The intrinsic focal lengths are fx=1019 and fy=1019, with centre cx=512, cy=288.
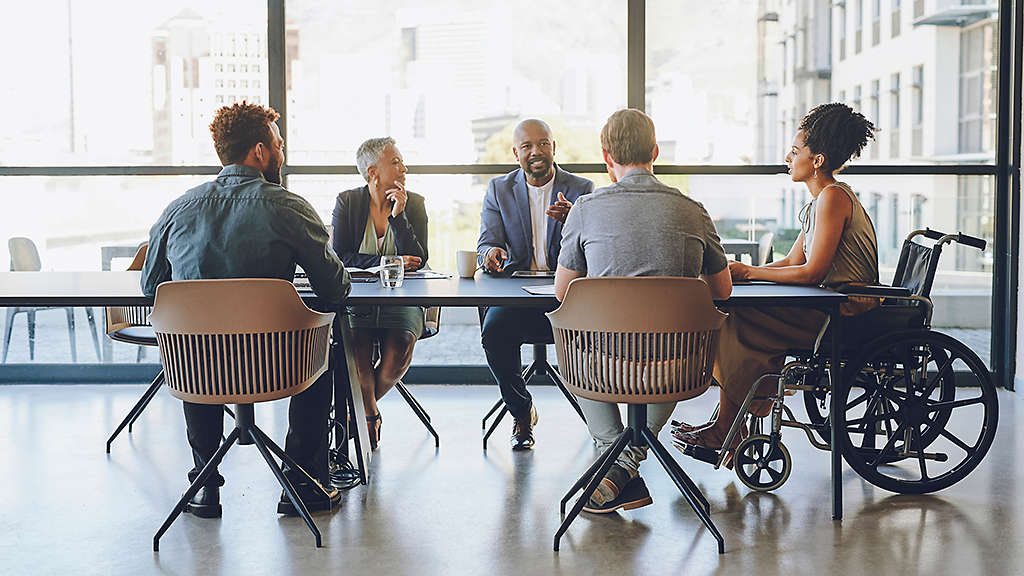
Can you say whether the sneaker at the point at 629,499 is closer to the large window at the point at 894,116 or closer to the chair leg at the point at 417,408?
the chair leg at the point at 417,408

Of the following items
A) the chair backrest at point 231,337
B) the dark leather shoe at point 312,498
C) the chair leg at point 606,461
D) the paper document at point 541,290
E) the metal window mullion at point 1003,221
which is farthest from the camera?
the metal window mullion at point 1003,221

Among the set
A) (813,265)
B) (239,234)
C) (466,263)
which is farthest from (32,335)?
(813,265)

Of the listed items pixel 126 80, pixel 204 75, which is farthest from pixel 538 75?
pixel 126 80

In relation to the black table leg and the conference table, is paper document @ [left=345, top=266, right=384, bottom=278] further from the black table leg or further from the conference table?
the black table leg

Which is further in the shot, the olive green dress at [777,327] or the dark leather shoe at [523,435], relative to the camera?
the dark leather shoe at [523,435]

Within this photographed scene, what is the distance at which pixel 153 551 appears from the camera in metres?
3.02

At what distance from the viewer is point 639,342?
9.68 ft

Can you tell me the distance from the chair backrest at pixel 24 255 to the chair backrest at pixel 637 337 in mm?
3725

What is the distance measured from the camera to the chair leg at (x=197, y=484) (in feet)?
9.96

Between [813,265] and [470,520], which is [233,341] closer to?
[470,520]

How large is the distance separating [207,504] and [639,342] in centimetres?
153

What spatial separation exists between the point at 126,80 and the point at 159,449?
2.37 metres

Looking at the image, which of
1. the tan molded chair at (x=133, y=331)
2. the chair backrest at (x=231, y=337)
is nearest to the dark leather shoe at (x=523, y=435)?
the chair backrest at (x=231, y=337)

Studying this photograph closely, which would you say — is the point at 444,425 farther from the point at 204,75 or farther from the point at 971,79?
the point at 971,79
